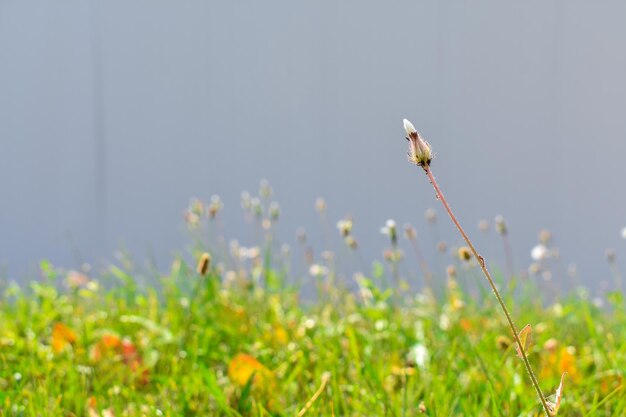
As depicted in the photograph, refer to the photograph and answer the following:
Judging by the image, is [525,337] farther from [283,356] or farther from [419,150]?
[283,356]

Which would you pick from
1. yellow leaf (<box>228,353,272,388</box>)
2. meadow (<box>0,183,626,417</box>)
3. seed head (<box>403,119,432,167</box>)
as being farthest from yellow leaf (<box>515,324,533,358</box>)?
yellow leaf (<box>228,353,272,388</box>)

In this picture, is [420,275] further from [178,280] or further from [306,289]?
[178,280]

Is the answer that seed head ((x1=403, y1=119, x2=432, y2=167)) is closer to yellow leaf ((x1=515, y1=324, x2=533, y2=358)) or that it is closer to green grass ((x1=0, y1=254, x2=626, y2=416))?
yellow leaf ((x1=515, y1=324, x2=533, y2=358))

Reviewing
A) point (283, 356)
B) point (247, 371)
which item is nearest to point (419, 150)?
point (247, 371)

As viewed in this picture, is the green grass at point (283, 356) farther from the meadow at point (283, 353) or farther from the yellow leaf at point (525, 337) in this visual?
the yellow leaf at point (525, 337)

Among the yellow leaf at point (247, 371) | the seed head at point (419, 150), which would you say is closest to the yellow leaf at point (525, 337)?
the seed head at point (419, 150)

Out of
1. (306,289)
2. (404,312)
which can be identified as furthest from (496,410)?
(306,289)

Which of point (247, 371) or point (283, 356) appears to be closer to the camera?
point (247, 371)

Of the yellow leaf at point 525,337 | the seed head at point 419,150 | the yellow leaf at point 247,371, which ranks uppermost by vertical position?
the yellow leaf at point 247,371
